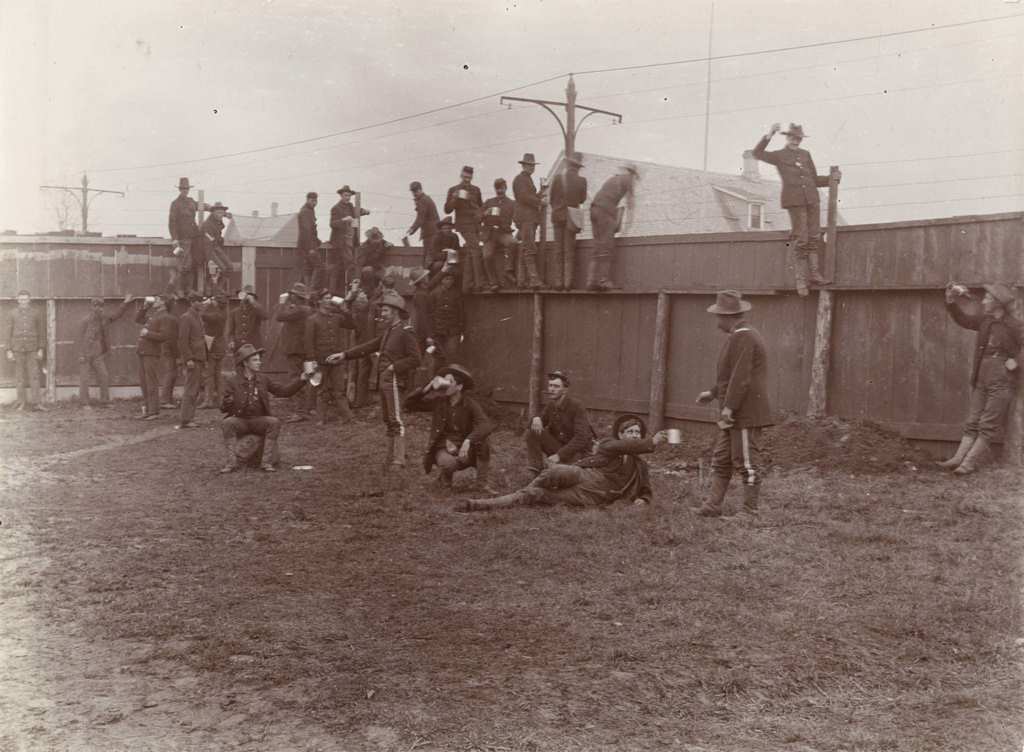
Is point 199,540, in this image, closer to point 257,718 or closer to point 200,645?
point 200,645

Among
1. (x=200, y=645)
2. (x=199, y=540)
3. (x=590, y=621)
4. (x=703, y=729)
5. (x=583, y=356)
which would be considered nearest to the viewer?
(x=703, y=729)

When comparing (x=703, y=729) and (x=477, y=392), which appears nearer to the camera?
(x=703, y=729)

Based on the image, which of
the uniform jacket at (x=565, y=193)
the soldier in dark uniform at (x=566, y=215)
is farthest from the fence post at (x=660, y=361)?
the uniform jacket at (x=565, y=193)

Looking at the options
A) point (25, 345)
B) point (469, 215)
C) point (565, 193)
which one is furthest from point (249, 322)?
point (565, 193)

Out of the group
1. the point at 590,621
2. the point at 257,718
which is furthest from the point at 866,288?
the point at 257,718

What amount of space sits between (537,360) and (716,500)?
6869mm

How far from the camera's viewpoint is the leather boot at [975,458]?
10609mm

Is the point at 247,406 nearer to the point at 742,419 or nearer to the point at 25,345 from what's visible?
the point at 742,419

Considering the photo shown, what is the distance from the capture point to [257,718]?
474 centimetres

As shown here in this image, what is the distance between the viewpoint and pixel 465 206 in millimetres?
16125

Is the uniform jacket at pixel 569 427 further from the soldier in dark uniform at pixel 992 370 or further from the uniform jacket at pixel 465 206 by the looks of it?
the uniform jacket at pixel 465 206

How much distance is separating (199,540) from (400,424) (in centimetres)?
372

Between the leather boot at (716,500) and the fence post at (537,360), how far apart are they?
663 centimetres

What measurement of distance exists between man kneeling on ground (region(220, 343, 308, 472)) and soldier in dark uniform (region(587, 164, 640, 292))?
5044mm
